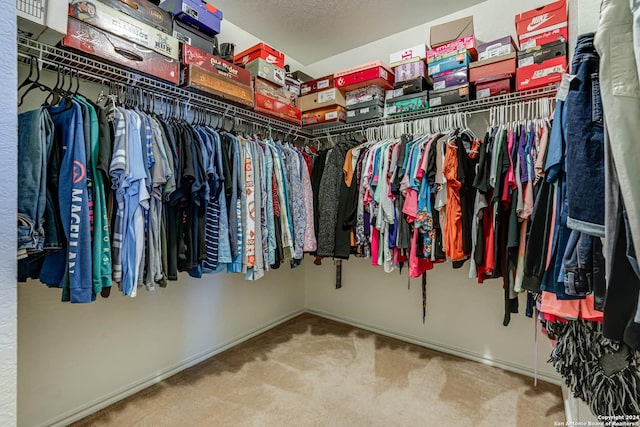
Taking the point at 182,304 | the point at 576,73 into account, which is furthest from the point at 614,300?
the point at 182,304

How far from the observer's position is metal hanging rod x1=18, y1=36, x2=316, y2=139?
1305 mm

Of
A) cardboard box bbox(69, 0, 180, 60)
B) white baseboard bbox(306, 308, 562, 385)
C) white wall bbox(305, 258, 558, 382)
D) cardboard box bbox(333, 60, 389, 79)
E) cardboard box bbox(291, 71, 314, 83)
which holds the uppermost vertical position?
cardboard box bbox(291, 71, 314, 83)

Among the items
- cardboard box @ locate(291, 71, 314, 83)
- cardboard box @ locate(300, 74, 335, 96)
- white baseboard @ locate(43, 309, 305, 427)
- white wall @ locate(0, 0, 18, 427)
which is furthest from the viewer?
cardboard box @ locate(291, 71, 314, 83)

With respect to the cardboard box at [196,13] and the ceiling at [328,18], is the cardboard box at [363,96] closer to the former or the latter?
the ceiling at [328,18]

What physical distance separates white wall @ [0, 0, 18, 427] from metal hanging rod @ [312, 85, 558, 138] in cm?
214

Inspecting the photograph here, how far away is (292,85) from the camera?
250cm

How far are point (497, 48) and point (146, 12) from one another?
204 cm

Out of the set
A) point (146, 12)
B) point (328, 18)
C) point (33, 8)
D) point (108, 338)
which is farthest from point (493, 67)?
point (108, 338)

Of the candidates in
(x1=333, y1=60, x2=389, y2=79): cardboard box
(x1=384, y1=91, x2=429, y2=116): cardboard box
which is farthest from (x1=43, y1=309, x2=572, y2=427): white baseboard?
(x1=333, y1=60, x2=389, y2=79): cardboard box

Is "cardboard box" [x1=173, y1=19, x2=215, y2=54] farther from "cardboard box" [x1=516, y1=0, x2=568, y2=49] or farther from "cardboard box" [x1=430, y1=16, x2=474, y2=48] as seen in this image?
"cardboard box" [x1=516, y1=0, x2=568, y2=49]

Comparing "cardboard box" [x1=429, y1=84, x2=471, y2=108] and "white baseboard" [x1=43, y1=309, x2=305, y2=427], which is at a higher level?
"cardboard box" [x1=429, y1=84, x2=471, y2=108]

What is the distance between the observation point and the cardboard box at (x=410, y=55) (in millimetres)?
2240

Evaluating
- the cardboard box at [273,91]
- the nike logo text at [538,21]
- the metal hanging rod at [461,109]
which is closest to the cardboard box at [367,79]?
the metal hanging rod at [461,109]

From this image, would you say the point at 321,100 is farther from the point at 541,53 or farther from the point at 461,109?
the point at 541,53
